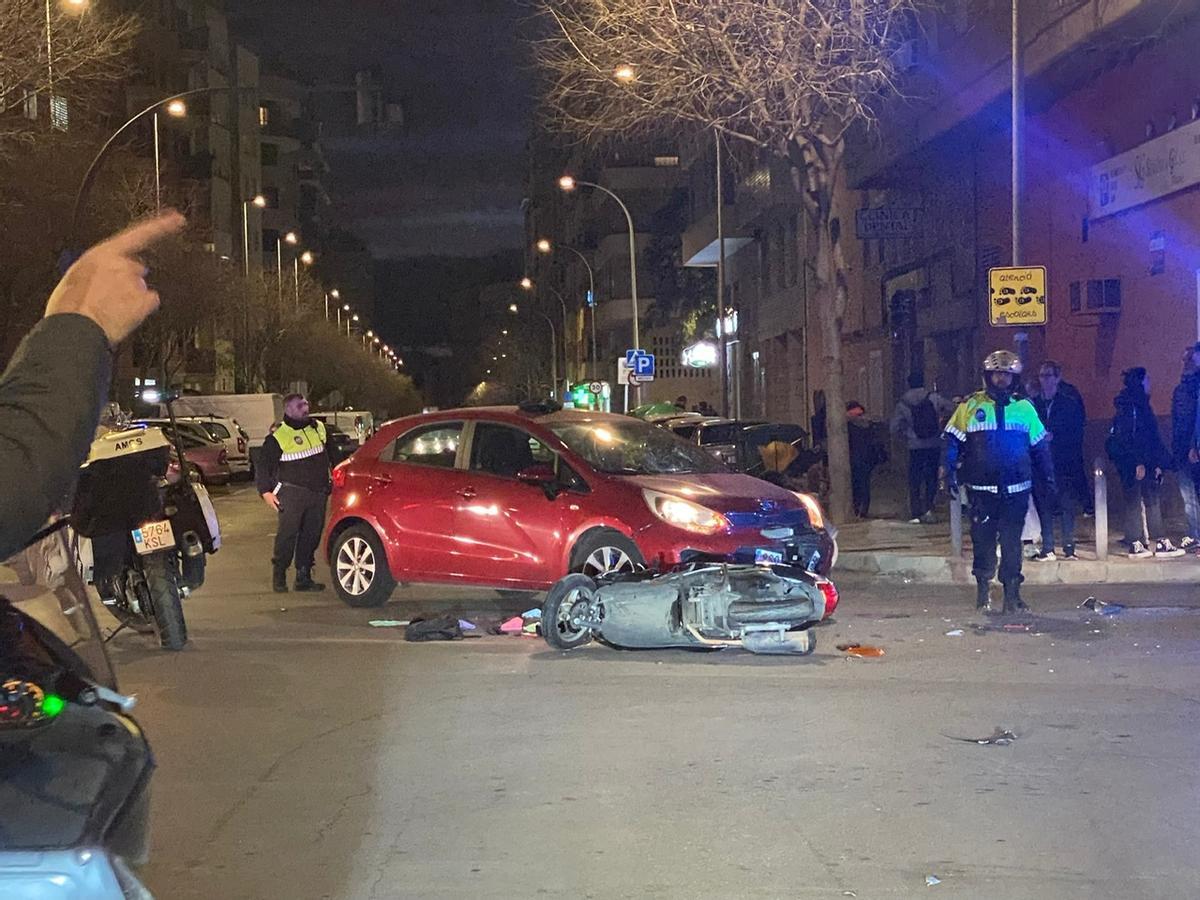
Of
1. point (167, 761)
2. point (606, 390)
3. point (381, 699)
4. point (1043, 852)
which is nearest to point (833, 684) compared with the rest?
point (381, 699)

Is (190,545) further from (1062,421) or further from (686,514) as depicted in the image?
(1062,421)

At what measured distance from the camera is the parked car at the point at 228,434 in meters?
35.3

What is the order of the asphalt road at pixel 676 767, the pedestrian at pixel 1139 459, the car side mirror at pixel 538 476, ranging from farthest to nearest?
the pedestrian at pixel 1139 459
the car side mirror at pixel 538 476
the asphalt road at pixel 676 767

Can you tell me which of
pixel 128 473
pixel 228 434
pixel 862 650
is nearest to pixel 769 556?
pixel 862 650

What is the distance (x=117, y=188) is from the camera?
3878cm

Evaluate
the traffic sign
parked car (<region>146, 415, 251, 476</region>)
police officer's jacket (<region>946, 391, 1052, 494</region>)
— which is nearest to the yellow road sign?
police officer's jacket (<region>946, 391, 1052, 494</region>)

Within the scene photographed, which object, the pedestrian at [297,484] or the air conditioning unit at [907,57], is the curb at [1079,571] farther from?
the air conditioning unit at [907,57]

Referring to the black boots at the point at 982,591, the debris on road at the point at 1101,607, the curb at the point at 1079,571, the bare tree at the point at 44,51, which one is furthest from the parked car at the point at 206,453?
the debris on road at the point at 1101,607

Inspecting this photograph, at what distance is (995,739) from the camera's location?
7.13 m

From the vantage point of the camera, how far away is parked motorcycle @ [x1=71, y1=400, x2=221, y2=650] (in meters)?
9.29

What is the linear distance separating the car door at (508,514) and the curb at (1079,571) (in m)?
4.16

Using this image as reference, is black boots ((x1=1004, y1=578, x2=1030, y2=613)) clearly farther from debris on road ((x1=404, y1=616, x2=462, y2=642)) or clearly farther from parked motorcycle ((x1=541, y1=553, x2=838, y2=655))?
debris on road ((x1=404, y1=616, x2=462, y2=642))

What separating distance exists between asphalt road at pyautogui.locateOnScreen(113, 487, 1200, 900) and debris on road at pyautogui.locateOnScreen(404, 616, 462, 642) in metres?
0.19

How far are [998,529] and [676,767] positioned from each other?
5.39 metres
